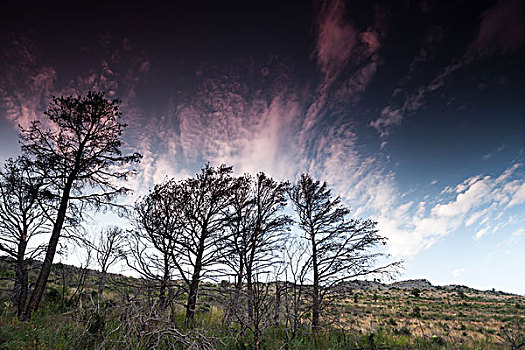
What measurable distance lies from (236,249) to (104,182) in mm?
7462

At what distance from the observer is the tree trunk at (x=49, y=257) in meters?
9.83

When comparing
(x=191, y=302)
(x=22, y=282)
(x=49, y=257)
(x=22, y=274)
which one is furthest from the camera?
(x=22, y=274)

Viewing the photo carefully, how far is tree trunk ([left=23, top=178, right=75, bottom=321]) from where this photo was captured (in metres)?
9.83

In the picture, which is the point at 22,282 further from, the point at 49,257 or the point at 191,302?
the point at 191,302

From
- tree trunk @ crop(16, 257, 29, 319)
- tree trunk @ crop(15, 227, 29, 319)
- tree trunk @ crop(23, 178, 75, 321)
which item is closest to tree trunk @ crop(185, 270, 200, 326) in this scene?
tree trunk @ crop(23, 178, 75, 321)

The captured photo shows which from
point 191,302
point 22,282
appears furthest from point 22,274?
point 191,302

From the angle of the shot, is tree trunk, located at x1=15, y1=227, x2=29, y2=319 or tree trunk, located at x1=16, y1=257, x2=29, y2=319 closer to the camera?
tree trunk, located at x1=15, y1=227, x2=29, y2=319

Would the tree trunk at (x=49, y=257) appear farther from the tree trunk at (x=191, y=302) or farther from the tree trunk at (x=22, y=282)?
the tree trunk at (x=191, y=302)

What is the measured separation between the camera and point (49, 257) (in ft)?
33.6

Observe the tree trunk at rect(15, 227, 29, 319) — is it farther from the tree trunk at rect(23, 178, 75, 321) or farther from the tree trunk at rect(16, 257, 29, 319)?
the tree trunk at rect(23, 178, 75, 321)

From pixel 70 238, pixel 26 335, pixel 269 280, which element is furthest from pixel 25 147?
pixel 269 280

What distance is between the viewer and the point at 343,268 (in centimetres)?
1192

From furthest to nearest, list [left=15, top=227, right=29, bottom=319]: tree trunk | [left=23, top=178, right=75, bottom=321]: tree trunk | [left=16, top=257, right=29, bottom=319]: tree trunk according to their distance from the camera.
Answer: [left=16, top=257, right=29, bottom=319]: tree trunk < [left=15, top=227, right=29, bottom=319]: tree trunk < [left=23, top=178, right=75, bottom=321]: tree trunk

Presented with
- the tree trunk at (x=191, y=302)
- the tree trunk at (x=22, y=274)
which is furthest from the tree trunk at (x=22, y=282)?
the tree trunk at (x=191, y=302)
